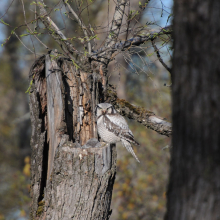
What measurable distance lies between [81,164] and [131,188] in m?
6.21

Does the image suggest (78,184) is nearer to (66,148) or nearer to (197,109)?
(66,148)

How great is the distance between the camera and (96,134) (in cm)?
444

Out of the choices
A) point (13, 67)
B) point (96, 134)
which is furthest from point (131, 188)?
point (13, 67)

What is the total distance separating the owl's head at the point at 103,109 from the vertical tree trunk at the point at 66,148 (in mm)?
125

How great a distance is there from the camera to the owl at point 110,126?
4.60 metres

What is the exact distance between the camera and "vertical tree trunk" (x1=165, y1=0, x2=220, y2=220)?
1.78 metres

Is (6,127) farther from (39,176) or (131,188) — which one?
(39,176)

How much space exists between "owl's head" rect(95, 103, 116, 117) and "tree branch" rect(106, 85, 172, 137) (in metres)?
0.12

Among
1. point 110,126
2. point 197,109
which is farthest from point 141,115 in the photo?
point 197,109

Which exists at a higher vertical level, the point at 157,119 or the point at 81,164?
the point at 157,119

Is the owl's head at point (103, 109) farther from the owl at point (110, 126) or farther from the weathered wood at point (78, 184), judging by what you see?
the weathered wood at point (78, 184)

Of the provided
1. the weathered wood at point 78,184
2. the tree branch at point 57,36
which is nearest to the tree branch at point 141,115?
the tree branch at point 57,36

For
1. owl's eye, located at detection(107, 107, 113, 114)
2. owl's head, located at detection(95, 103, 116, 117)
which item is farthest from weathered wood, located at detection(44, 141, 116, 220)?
owl's eye, located at detection(107, 107, 113, 114)

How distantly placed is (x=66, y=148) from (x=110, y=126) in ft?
5.23
